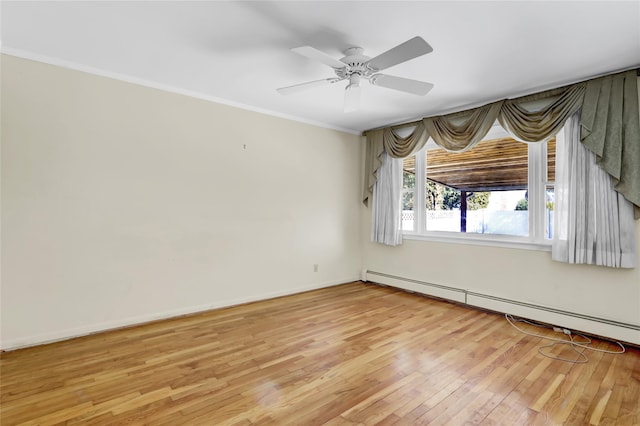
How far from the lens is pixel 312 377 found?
227cm

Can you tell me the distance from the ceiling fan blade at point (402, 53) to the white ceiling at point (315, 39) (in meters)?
0.21

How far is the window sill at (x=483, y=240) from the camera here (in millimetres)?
3471

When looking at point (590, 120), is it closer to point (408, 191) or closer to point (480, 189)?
point (480, 189)

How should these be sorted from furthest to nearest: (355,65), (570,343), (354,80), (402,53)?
(570,343) < (354,80) < (355,65) < (402,53)

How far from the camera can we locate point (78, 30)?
7.72 feet

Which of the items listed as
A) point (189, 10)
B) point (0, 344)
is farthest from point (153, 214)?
point (189, 10)

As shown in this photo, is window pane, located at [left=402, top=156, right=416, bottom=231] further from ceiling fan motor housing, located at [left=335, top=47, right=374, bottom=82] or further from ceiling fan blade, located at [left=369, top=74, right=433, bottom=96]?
ceiling fan motor housing, located at [left=335, top=47, right=374, bottom=82]

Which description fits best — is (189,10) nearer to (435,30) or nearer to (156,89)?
(156,89)

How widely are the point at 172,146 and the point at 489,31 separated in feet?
10.2

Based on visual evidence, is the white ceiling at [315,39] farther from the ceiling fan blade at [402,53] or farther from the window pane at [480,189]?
the window pane at [480,189]

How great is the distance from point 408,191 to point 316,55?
9.87 feet

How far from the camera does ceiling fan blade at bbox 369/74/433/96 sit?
254cm

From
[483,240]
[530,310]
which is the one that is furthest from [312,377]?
[483,240]

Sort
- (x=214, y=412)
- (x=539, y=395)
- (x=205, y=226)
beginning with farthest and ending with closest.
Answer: (x=205, y=226), (x=539, y=395), (x=214, y=412)
